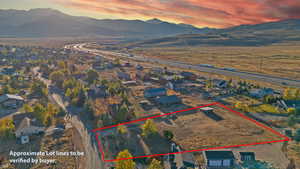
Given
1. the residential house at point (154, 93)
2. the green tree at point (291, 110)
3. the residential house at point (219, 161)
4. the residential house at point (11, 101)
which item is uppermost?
the residential house at point (154, 93)

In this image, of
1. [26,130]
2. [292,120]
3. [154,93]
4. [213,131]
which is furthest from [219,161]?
[26,130]

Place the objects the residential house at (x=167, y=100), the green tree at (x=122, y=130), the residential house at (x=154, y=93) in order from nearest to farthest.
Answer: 1. the green tree at (x=122, y=130)
2. the residential house at (x=167, y=100)
3. the residential house at (x=154, y=93)

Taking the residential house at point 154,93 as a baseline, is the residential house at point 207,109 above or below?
below

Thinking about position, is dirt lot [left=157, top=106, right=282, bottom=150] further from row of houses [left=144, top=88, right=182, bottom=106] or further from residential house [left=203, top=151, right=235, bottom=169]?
row of houses [left=144, top=88, right=182, bottom=106]

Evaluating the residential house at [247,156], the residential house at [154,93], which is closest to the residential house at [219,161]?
the residential house at [247,156]

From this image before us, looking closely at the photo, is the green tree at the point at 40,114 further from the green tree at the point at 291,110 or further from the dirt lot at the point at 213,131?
the green tree at the point at 291,110

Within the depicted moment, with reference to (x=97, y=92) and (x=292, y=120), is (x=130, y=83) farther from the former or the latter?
(x=292, y=120)

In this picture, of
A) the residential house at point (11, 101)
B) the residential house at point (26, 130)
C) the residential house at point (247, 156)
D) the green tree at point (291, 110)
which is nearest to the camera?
the residential house at point (247, 156)

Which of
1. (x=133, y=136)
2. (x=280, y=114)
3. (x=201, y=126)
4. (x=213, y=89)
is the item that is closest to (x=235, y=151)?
(x=201, y=126)
